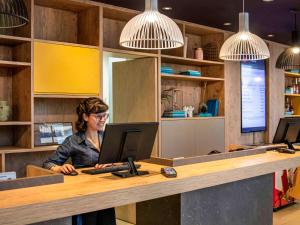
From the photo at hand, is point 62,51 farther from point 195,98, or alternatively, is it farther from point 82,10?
point 195,98

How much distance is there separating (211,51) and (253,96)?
121 centimetres

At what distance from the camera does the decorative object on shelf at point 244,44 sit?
353cm

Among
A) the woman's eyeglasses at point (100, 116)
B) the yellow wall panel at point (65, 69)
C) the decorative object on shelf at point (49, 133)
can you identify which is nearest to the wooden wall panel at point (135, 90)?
the yellow wall panel at point (65, 69)

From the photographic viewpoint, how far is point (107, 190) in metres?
2.04

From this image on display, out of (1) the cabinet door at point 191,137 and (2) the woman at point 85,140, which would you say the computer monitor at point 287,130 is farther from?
(2) the woman at point 85,140

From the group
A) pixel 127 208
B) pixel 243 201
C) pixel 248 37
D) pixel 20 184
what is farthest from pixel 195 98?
pixel 20 184

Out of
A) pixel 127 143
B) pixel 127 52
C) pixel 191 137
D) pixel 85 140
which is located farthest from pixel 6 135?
pixel 191 137

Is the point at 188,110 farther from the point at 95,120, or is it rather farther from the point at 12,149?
the point at 95,120

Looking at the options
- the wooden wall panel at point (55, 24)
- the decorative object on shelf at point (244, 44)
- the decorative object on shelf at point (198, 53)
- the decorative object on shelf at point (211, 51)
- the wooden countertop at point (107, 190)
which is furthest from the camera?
the decorative object on shelf at point (211, 51)

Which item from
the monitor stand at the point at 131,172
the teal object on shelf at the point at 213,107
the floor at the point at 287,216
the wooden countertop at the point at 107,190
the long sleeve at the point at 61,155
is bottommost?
the floor at the point at 287,216

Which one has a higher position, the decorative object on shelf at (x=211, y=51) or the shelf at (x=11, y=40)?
the decorative object on shelf at (x=211, y=51)

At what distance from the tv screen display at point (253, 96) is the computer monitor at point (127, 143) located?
394cm

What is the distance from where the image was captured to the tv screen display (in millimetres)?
6297

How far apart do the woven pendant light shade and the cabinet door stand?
154cm
